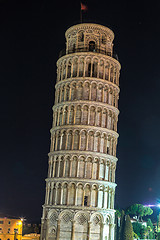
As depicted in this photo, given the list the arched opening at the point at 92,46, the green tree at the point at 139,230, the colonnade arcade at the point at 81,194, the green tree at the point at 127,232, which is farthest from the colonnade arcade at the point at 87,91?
the green tree at the point at 139,230

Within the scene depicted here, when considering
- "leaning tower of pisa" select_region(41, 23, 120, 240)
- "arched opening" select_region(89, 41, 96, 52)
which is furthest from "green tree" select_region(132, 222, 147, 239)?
"arched opening" select_region(89, 41, 96, 52)

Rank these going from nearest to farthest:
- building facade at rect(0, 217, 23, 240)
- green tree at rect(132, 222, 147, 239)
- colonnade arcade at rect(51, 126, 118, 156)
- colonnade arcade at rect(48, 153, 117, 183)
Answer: colonnade arcade at rect(48, 153, 117, 183)
colonnade arcade at rect(51, 126, 118, 156)
green tree at rect(132, 222, 147, 239)
building facade at rect(0, 217, 23, 240)

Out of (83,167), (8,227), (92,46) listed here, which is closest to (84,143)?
(83,167)

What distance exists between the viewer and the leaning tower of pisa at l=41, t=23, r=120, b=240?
46750mm

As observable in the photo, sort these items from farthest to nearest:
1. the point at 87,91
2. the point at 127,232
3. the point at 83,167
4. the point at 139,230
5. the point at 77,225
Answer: the point at 139,230 → the point at 127,232 → the point at 87,91 → the point at 83,167 → the point at 77,225

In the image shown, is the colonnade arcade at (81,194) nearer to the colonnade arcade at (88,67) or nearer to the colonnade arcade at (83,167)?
the colonnade arcade at (83,167)

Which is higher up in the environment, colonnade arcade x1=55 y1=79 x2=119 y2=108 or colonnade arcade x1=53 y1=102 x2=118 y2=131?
colonnade arcade x1=55 y1=79 x2=119 y2=108

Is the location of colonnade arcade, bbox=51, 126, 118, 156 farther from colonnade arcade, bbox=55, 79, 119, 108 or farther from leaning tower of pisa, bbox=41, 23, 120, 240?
colonnade arcade, bbox=55, 79, 119, 108

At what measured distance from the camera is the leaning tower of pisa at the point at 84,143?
153ft

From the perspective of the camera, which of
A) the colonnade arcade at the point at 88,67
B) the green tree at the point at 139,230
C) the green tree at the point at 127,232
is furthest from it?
the green tree at the point at 139,230

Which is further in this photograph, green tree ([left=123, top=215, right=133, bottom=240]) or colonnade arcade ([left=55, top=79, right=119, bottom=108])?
green tree ([left=123, top=215, right=133, bottom=240])

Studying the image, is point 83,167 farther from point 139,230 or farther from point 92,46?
point 139,230

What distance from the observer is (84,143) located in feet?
161

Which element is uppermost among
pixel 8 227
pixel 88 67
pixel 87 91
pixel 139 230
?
pixel 88 67
